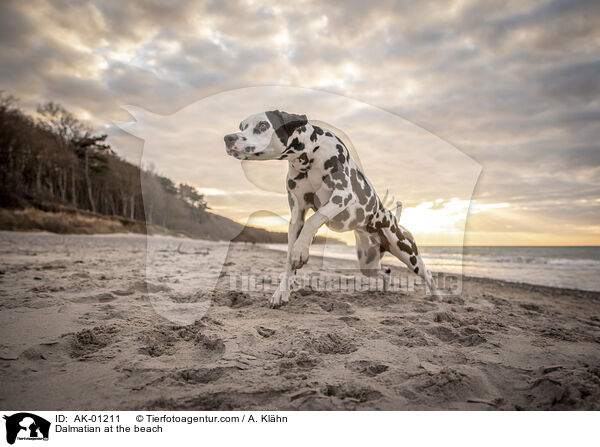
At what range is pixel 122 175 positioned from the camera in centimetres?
2288

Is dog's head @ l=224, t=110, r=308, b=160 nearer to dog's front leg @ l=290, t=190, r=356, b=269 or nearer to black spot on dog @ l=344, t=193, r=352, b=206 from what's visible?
dog's front leg @ l=290, t=190, r=356, b=269

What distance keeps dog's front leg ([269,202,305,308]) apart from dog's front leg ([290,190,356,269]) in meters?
0.42

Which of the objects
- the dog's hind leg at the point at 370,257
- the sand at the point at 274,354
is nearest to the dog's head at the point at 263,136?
the sand at the point at 274,354

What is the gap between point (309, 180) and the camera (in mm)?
3184

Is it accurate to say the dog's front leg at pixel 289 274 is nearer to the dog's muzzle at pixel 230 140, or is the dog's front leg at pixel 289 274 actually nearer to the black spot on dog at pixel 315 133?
the black spot on dog at pixel 315 133

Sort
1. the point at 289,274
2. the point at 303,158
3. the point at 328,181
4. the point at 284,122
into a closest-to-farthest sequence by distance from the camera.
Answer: the point at 284,122 < the point at 303,158 < the point at 328,181 < the point at 289,274

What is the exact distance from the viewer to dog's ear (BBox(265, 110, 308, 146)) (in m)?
2.72

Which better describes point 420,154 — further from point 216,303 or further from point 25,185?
point 25,185

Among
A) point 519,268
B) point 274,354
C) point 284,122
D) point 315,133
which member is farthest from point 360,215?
point 519,268

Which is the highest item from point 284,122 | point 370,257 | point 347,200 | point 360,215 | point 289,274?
point 284,122
